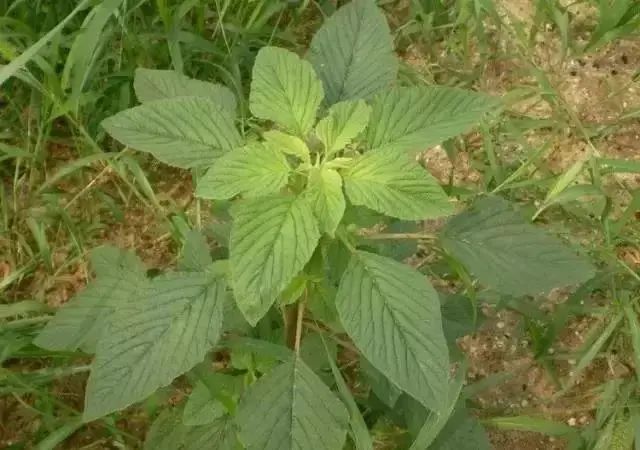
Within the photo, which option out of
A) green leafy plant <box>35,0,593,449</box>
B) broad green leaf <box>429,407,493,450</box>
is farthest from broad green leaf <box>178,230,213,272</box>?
broad green leaf <box>429,407,493,450</box>

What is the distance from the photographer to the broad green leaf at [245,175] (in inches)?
42.0

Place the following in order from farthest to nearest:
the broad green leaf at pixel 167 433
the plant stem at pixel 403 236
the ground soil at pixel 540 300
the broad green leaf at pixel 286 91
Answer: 1. the ground soil at pixel 540 300
2. the broad green leaf at pixel 167 433
3. the plant stem at pixel 403 236
4. the broad green leaf at pixel 286 91

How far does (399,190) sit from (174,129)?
295 millimetres

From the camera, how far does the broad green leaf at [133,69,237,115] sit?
1244mm

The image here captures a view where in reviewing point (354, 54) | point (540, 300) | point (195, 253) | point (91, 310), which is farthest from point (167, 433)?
point (540, 300)

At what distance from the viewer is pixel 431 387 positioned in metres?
1.07

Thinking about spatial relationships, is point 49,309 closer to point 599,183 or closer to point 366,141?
point 366,141

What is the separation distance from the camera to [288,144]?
1.13 m

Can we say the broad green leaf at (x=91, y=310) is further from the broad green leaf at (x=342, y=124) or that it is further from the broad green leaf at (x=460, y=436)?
the broad green leaf at (x=460, y=436)

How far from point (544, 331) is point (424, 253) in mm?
306

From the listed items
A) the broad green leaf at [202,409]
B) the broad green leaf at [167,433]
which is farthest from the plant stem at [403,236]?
the broad green leaf at [167,433]

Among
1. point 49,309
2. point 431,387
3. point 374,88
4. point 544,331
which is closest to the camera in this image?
point 431,387

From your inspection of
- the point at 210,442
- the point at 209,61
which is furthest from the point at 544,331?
the point at 209,61

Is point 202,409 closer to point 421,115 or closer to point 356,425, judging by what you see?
point 356,425
